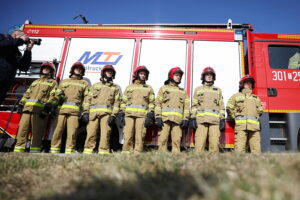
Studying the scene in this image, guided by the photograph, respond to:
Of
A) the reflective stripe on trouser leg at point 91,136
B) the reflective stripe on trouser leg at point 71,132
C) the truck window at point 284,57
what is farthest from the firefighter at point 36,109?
the truck window at point 284,57

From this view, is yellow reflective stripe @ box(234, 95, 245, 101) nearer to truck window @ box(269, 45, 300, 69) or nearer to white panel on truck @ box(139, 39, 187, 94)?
truck window @ box(269, 45, 300, 69)

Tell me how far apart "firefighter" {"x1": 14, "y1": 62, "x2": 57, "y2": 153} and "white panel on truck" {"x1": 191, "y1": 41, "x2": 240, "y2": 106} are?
329 centimetres

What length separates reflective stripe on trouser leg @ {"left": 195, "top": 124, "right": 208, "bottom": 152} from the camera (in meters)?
4.04

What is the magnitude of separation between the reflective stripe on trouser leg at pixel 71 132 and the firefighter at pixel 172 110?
178 cm

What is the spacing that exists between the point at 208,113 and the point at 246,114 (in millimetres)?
775

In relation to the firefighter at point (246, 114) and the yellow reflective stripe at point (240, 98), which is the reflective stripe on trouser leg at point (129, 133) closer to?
the firefighter at point (246, 114)

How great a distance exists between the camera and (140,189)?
112 cm

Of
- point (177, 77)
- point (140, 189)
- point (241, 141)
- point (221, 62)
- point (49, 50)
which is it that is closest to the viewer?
point (140, 189)

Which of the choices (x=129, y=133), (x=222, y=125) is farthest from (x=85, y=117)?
(x=222, y=125)

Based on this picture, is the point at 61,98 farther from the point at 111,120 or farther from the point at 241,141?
the point at 241,141

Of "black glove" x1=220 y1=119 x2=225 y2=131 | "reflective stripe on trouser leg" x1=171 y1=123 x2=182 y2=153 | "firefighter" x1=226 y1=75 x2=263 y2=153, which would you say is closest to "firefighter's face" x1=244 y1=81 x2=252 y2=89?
"firefighter" x1=226 y1=75 x2=263 y2=153

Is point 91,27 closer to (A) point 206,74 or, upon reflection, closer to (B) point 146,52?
(B) point 146,52

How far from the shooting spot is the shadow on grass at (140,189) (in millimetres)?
1064

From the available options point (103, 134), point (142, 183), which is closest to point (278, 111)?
point (103, 134)
